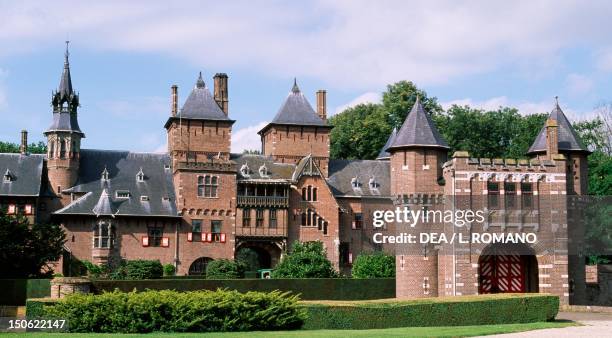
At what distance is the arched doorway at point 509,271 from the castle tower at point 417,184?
7.57 feet

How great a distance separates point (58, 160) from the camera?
58.4 m

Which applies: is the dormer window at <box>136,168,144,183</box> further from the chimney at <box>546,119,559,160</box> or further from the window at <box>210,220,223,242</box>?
the chimney at <box>546,119,559,160</box>

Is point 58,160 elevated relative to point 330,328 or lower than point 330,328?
elevated

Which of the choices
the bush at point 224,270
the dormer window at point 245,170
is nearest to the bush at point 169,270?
the bush at point 224,270

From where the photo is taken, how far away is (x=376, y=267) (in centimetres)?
4956

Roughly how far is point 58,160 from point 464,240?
2997cm

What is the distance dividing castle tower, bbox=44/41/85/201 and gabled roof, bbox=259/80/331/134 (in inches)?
553

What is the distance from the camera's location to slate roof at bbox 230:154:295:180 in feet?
200

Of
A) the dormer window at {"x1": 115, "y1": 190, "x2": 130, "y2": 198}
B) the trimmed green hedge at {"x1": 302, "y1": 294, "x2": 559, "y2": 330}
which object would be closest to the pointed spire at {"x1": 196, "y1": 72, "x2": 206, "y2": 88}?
the dormer window at {"x1": 115, "y1": 190, "x2": 130, "y2": 198}

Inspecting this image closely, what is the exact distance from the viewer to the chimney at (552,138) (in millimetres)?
44438

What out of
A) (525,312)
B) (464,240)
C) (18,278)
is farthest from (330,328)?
(18,278)

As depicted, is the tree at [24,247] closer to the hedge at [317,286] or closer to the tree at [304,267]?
the hedge at [317,286]

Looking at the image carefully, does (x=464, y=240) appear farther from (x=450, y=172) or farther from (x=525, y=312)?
(x=525, y=312)

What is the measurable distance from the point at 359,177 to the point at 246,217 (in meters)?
10.2
